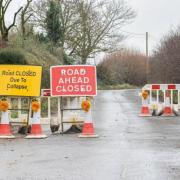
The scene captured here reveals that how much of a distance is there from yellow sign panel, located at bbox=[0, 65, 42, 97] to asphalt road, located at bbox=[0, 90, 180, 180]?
5.33 ft

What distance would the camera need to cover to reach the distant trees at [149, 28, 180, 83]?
33781 millimetres

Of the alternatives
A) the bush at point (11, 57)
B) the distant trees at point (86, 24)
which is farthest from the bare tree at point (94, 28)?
the bush at point (11, 57)

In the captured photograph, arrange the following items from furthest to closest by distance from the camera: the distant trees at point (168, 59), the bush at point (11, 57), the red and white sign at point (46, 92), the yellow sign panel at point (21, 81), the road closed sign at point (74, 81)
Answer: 1. the distant trees at point (168, 59)
2. the bush at point (11, 57)
3. the red and white sign at point (46, 92)
4. the yellow sign panel at point (21, 81)
5. the road closed sign at point (74, 81)

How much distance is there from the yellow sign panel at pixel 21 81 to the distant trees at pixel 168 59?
60.5 ft

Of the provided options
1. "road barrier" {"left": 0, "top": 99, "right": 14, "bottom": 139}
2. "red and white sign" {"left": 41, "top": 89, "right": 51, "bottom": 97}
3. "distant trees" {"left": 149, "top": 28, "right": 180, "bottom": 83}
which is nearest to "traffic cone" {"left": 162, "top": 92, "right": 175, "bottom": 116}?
"red and white sign" {"left": 41, "top": 89, "right": 51, "bottom": 97}

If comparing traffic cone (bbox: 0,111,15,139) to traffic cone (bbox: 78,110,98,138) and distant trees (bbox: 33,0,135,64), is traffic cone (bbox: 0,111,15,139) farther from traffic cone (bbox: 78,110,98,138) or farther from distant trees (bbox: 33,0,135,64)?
distant trees (bbox: 33,0,135,64)

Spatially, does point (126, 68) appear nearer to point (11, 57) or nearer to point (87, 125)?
point (11, 57)

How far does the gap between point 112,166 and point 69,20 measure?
4683 centimetres

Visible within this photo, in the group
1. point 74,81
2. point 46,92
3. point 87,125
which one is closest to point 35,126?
point 87,125

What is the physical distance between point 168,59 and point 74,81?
66.7 ft

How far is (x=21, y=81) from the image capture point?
15.7m

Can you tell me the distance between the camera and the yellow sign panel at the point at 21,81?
51.2 ft

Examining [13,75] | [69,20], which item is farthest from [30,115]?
[69,20]

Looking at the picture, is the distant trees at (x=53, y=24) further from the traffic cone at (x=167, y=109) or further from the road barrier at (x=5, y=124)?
the road barrier at (x=5, y=124)
